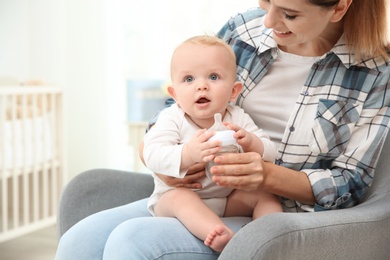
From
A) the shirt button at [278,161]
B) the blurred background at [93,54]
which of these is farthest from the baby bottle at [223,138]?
the blurred background at [93,54]

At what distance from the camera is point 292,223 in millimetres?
1283

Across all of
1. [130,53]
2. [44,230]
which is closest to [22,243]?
[44,230]

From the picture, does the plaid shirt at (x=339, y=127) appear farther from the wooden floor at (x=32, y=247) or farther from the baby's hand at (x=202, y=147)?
the wooden floor at (x=32, y=247)

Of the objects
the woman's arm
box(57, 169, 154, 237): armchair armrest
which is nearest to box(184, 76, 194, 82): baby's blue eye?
the woman's arm

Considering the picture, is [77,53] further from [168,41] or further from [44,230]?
[44,230]

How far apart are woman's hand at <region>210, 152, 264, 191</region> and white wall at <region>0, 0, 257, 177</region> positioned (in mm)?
2749

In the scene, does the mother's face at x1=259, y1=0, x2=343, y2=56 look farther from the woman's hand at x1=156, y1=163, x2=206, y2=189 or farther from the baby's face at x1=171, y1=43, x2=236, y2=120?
the woman's hand at x1=156, y1=163, x2=206, y2=189

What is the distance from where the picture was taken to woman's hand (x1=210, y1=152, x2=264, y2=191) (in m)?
1.40

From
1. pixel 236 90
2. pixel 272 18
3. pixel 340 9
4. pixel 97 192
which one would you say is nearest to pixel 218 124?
pixel 236 90

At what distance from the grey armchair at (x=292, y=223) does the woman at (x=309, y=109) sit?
0.36 feet

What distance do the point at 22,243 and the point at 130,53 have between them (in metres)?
1.38

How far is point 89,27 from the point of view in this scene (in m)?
4.25

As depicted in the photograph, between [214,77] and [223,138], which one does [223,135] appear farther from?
[214,77]

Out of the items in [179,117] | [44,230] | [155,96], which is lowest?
[44,230]
